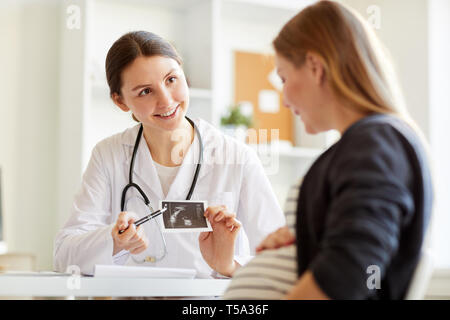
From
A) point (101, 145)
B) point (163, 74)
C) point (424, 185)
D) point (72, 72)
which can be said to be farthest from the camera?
point (72, 72)

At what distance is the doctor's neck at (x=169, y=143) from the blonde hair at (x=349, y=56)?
943mm

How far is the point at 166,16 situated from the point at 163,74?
6.14 ft

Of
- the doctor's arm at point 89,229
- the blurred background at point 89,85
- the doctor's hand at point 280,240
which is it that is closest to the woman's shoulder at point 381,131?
the doctor's hand at point 280,240

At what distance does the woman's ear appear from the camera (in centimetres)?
87

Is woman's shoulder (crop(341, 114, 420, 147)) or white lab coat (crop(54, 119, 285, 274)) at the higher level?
woman's shoulder (crop(341, 114, 420, 147))

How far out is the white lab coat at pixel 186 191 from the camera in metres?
1.71

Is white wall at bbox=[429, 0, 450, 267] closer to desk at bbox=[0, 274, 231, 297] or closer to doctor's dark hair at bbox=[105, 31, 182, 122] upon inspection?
doctor's dark hair at bbox=[105, 31, 182, 122]

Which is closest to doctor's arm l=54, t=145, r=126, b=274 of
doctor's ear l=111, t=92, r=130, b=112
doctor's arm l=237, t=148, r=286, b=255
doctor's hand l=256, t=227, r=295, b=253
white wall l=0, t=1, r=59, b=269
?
doctor's ear l=111, t=92, r=130, b=112

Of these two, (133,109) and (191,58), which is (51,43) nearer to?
(191,58)

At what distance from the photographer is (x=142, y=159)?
5.94 ft

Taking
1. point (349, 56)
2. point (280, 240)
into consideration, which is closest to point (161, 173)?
point (280, 240)

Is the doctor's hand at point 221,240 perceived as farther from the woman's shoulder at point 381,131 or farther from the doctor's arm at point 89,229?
the woman's shoulder at point 381,131

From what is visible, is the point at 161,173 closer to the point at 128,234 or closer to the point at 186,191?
the point at 186,191

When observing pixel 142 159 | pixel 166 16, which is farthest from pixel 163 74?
pixel 166 16
